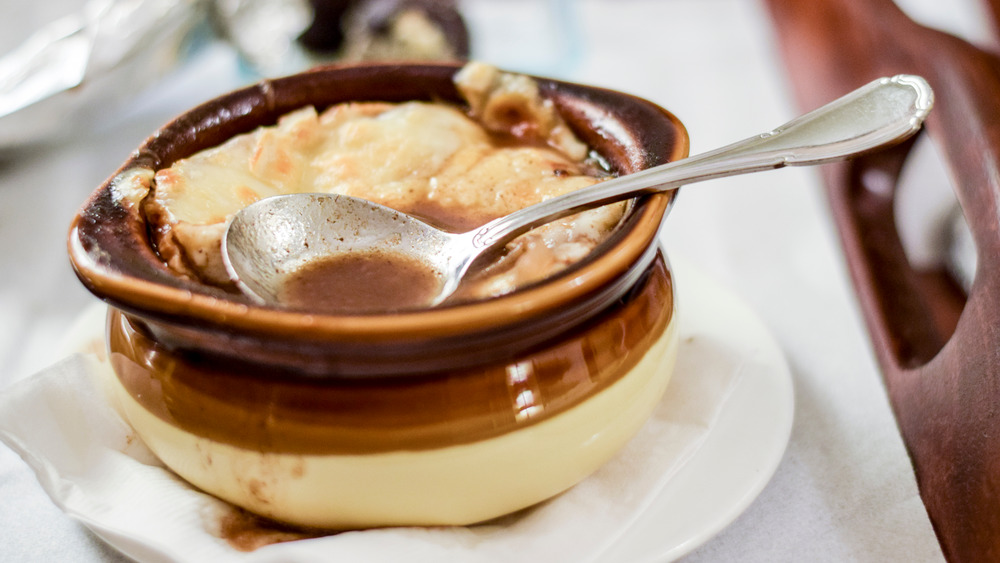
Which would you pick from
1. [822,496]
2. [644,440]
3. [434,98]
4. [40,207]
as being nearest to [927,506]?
[822,496]

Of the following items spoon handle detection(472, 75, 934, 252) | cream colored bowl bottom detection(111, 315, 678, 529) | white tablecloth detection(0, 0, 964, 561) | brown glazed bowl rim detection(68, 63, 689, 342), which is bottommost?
white tablecloth detection(0, 0, 964, 561)

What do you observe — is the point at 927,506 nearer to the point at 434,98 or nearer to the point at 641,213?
the point at 641,213

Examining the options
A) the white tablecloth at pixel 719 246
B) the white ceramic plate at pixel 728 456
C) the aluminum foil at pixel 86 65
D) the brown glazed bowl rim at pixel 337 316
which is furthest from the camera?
the aluminum foil at pixel 86 65

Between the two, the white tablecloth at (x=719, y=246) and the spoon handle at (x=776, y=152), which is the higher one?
the spoon handle at (x=776, y=152)

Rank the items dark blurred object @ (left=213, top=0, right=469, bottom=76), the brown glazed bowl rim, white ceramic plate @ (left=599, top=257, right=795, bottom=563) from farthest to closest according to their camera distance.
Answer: dark blurred object @ (left=213, top=0, right=469, bottom=76)
white ceramic plate @ (left=599, top=257, right=795, bottom=563)
the brown glazed bowl rim

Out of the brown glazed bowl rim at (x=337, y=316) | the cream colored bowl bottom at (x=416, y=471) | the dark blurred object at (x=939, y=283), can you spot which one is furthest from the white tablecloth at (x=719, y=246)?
the brown glazed bowl rim at (x=337, y=316)

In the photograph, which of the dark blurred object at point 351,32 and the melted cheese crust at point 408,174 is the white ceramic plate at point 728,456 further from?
the dark blurred object at point 351,32

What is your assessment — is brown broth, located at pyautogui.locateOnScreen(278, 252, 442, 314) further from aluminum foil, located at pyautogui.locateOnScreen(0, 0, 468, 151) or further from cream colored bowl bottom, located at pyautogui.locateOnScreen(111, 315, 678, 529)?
aluminum foil, located at pyautogui.locateOnScreen(0, 0, 468, 151)

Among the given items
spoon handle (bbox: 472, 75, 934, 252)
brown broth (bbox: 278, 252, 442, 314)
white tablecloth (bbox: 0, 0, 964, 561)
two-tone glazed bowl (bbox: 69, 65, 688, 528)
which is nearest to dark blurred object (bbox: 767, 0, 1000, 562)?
white tablecloth (bbox: 0, 0, 964, 561)
